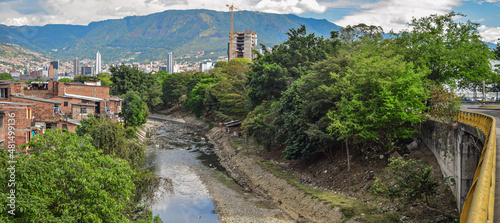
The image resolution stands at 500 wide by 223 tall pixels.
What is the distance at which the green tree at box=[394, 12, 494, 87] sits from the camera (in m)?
32.8

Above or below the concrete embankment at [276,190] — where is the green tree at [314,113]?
above

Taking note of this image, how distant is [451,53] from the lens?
3259cm

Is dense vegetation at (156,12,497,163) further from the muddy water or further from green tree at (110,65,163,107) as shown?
green tree at (110,65,163,107)

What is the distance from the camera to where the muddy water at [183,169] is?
101ft

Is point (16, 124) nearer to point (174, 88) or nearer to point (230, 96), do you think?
point (230, 96)

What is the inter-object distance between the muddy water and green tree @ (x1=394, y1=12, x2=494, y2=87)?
69.8 feet

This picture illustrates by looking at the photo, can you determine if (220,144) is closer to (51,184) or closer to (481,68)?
(481,68)

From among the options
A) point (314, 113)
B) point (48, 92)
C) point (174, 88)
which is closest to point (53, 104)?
point (48, 92)

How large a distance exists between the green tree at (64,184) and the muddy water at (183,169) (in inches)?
521

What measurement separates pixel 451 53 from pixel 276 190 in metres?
18.3

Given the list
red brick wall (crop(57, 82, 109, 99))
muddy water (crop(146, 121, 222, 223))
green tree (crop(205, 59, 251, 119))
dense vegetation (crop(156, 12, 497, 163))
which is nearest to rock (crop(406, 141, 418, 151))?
dense vegetation (crop(156, 12, 497, 163))

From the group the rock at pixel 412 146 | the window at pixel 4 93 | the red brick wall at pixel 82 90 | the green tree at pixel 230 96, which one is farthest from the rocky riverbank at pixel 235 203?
the green tree at pixel 230 96

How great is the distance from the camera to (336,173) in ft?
112

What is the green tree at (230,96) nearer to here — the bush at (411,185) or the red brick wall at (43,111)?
the red brick wall at (43,111)
